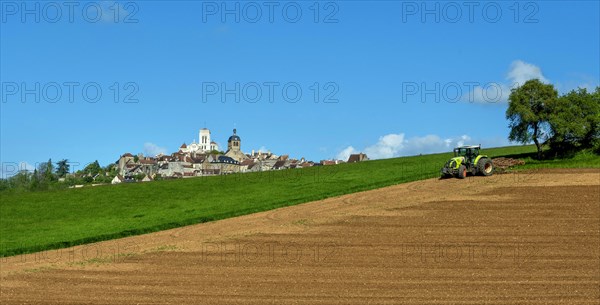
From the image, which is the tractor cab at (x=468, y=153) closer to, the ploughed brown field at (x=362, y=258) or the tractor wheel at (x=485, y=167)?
the tractor wheel at (x=485, y=167)

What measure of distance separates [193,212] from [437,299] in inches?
922

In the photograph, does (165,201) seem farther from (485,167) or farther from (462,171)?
(485,167)

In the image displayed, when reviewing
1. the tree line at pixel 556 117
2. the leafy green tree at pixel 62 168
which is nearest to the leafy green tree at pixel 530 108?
the tree line at pixel 556 117

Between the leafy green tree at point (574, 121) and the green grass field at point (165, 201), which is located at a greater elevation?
the leafy green tree at point (574, 121)

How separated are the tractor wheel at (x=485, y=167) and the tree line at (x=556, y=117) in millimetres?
6740

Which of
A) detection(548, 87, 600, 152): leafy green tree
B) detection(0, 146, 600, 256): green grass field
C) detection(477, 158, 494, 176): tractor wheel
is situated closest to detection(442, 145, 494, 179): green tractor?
detection(477, 158, 494, 176): tractor wheel

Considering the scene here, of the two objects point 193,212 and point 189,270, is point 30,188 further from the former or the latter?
point 189,270

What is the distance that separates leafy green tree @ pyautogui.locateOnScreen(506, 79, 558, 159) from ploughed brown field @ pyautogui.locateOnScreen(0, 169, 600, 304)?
11.5 m

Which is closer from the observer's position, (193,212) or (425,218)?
(425,218)

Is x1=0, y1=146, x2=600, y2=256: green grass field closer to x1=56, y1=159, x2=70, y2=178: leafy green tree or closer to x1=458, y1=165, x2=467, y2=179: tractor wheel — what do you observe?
x1=458, y1=165, x2=467, y2=179: tractor wheel

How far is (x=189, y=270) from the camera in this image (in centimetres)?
2820

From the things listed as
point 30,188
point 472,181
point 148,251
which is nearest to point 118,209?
point 148,251

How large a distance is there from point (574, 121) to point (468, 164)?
10613 mm

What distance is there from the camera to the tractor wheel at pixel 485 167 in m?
47.7
